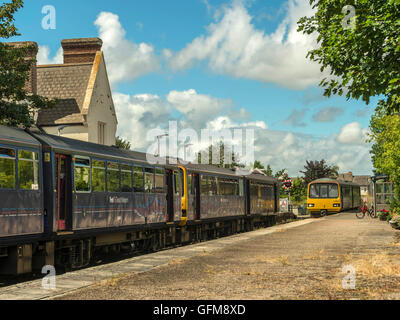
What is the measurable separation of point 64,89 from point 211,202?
17.6 meters

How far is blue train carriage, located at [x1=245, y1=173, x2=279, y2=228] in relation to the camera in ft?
105

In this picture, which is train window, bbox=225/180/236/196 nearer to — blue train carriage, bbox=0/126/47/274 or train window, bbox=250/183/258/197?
train window, bbox=250/183/258/197

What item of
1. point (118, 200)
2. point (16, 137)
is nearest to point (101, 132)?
point (118, 200)

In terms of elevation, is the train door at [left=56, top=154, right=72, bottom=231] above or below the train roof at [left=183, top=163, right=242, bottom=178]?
below

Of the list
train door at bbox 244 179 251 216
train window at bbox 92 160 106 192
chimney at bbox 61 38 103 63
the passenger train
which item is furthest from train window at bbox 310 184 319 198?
train window at bbox 92 160 106 192

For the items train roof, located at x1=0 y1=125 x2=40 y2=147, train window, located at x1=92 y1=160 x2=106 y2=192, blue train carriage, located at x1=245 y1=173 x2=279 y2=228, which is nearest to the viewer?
train roof, located at x1=0 y1=125 x2=40 y2=147

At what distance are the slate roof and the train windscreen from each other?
69.8 feet

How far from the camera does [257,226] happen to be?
118 ft

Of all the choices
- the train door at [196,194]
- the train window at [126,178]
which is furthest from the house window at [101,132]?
the train window at [126,178]

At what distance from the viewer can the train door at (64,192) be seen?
13.7 meters

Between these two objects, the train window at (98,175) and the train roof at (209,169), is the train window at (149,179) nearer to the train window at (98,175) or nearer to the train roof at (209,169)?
the train window at (98,175)

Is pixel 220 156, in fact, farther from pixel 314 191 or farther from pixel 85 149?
pixel 85 149

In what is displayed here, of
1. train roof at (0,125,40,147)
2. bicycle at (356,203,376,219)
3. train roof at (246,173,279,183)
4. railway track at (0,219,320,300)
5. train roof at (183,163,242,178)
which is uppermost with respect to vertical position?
train roof at (0,125,40,147)

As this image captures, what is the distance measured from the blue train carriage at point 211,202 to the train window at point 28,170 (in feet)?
32.4
